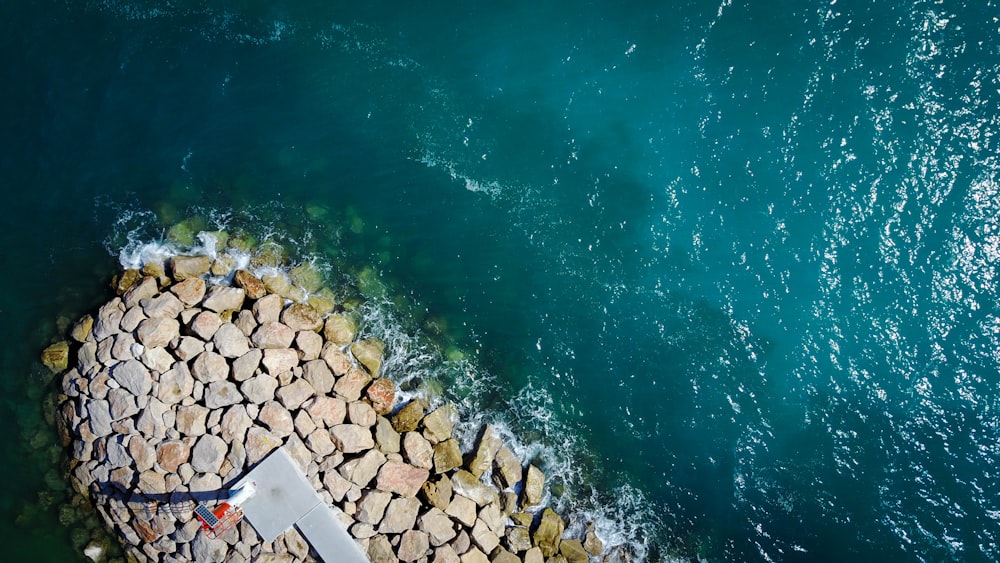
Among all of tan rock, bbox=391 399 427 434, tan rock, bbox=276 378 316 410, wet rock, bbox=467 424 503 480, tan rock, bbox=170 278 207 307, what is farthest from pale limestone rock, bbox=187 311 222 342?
wet rock, bbox=467 424 503 480

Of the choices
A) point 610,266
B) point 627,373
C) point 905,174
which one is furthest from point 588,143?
point 905,174

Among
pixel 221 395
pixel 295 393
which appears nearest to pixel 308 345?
pixel 295 393

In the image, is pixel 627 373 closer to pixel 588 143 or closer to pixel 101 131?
pixel 588 143

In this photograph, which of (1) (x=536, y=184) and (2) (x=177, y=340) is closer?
(2) (x=177, y=340)

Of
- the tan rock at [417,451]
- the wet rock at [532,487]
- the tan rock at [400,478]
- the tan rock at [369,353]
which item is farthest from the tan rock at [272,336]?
the wet rock at [532,487]

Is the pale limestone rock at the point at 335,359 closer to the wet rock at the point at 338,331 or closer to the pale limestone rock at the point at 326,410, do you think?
the wet rock at the point at 338,331

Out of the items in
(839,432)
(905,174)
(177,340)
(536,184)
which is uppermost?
(905,174)

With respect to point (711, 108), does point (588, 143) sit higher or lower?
lower
